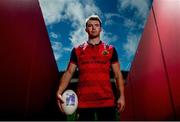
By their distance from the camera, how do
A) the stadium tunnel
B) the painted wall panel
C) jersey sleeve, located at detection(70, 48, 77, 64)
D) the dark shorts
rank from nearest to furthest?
1. the dark shorts
2. jersey sleeve, located at detection(70, 48, 77, 64)
3. the painted wall panel
4. the stadium tunnel

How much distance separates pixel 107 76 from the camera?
2.27 m

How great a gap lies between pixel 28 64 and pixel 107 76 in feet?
7.82

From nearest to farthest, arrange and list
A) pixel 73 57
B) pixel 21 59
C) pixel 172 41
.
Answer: pixel 73 57, pixel 172 41, pixel 21 59

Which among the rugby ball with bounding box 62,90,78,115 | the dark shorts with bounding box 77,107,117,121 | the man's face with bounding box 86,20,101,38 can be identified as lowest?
the dark shorts with bounding box 77,107,117,121

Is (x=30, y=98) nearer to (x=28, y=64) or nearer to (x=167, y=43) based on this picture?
(x=28, y=64)

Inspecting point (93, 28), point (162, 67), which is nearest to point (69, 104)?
point (93, 28)

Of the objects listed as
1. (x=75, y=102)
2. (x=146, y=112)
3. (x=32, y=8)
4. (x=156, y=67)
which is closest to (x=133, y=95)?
(x=146, y=112)

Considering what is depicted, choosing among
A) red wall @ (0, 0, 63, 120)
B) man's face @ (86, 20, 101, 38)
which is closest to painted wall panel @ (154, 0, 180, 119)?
man's face @ (86, 20, 101, 38)

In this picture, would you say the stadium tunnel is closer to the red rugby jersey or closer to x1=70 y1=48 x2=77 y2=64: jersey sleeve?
x1=70 y1=48 x2=77 y2=64: jersey sleeve

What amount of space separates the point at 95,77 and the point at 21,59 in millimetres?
1977

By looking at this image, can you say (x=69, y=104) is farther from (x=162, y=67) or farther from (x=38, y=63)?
(x=38, y=63)

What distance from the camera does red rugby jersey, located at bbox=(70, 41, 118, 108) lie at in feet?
7.28

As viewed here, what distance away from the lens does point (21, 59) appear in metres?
3.98

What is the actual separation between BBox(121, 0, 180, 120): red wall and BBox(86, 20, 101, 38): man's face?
1091 mm
